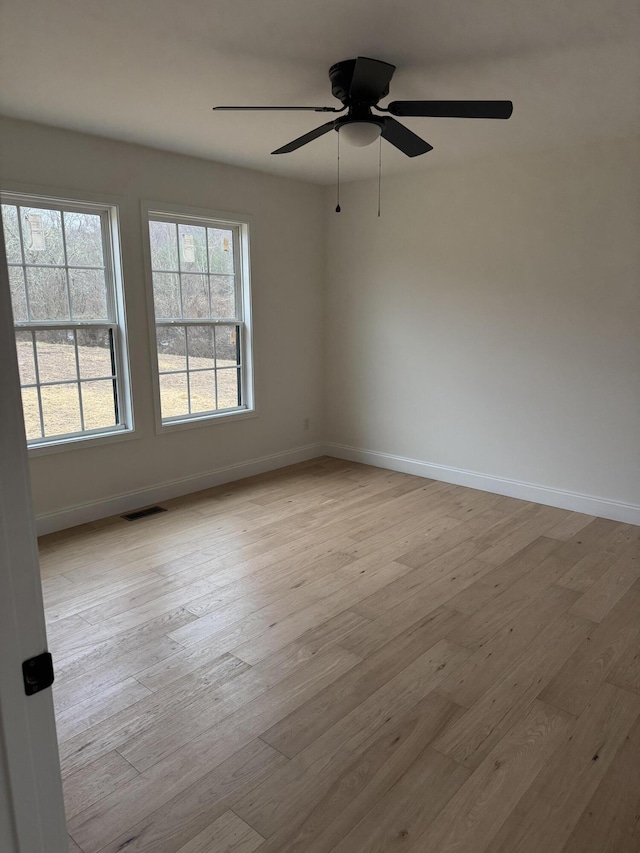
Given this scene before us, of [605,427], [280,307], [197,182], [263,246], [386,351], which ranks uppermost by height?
[197,182]

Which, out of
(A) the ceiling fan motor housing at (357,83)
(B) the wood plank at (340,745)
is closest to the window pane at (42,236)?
(A) the ceiling fan motor housing at (357,83)

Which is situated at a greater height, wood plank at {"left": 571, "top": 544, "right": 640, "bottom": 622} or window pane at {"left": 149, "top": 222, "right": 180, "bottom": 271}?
window pane at {"left": 149, "top": 222, "right": 180, "bottom": 271}

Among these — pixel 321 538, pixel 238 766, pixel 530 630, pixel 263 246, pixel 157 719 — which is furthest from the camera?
pixel 263 246

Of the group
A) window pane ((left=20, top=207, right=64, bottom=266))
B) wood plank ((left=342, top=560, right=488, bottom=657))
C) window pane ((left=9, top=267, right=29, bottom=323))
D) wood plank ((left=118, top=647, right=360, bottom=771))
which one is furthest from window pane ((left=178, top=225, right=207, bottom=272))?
wood plank ((left=118, top=647, right=360, bottom=771))

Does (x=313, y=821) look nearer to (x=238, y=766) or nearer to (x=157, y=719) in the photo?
(x=238, y=766)

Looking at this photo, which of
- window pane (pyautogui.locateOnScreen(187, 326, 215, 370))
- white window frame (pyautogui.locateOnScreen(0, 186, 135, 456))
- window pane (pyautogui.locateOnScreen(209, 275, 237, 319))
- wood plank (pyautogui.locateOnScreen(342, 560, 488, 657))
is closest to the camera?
wood plank (pyautogui.locateOnScreen(342, 560, 488, 657))

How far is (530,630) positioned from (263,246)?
12.4 ft

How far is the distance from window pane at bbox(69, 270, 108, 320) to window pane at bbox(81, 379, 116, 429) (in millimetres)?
478

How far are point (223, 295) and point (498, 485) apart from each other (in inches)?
111

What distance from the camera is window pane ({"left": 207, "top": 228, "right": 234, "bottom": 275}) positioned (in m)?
4.70

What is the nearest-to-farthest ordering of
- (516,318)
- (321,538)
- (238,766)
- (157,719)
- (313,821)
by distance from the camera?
(313,821) → (238,766) → (157,719) → (321,538) → (516,318)

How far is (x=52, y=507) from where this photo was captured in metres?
3.91

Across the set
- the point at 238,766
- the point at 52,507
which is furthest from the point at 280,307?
the point at 238,766

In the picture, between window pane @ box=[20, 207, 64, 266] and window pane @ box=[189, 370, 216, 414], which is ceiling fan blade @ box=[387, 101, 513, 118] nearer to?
window pane @ box=[20, 207, 64, 266]
